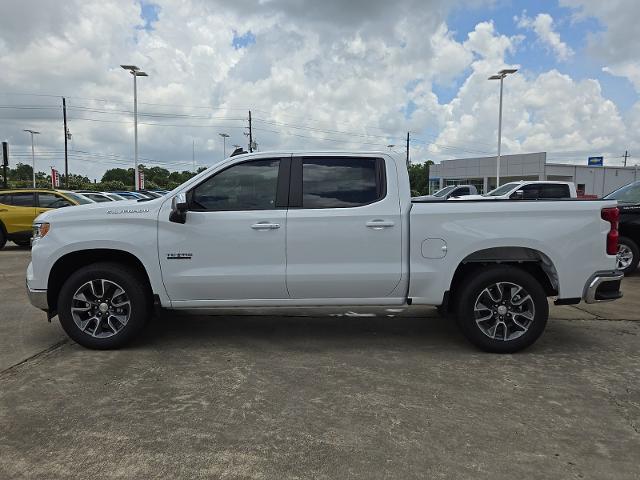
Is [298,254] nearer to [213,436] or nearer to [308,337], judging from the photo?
[308,337]

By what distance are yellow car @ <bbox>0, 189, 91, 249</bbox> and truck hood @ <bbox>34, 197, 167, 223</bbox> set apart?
9574 mm

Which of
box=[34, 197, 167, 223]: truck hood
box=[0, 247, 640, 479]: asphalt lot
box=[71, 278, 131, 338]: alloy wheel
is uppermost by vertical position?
box=[34, 197, 167, 223]: truck hood

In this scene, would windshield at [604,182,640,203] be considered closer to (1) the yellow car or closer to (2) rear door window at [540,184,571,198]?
(2) rear door window at [540,184,571,198]

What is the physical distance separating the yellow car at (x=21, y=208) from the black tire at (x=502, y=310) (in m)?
11.9

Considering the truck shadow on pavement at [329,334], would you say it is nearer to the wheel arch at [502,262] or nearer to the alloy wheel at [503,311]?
the alloy wheel at [503,311]

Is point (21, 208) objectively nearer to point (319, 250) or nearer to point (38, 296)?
point (38, 296)

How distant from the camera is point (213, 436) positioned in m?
3.27

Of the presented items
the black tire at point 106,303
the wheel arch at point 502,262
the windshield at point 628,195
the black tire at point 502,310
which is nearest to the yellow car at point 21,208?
the black tire at point 106,303

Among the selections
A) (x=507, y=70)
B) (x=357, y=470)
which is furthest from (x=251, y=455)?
(x=507, y=70)

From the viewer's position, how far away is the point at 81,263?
5062 mm

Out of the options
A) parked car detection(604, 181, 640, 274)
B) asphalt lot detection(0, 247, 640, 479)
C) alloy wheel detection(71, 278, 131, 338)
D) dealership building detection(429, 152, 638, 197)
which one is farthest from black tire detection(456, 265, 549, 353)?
dealership building detection(429, 152, 638, 197)

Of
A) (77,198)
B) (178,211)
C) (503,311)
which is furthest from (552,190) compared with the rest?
(77,198)

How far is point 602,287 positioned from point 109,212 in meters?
4.71

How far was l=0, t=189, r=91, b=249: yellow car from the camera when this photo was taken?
13.7m
